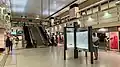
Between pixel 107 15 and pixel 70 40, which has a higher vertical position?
pixel 107 15

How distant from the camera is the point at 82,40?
9.27 metres

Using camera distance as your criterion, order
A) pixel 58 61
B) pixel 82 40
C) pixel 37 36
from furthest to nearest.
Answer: pixel 37 36
pixel 82 40
pixel 58 61

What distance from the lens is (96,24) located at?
14.2 m

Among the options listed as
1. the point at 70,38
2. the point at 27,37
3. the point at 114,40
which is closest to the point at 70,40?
the point at 70,38

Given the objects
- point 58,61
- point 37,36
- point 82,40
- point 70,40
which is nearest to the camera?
point 58,61

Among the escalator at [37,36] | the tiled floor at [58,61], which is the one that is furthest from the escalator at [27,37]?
the tiled floor at [58,61]

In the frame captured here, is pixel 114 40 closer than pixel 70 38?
No

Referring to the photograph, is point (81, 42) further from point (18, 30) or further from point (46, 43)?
point (18, 30)

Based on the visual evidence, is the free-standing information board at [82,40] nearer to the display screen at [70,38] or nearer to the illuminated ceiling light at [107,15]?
the display screen at [70,38]

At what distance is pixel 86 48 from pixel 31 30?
16.9 metres

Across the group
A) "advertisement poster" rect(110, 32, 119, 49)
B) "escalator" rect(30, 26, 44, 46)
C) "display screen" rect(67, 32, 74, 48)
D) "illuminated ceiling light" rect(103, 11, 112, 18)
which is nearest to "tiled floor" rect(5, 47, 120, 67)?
"display screen" rect(67, 32, 74, 48)

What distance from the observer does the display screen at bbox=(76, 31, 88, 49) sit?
8859 millimetres

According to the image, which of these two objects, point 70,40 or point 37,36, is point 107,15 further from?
point 37,36

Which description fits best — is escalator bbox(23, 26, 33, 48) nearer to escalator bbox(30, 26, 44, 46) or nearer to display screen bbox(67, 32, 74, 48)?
escalator bbox(30, 26, 44, 46)
